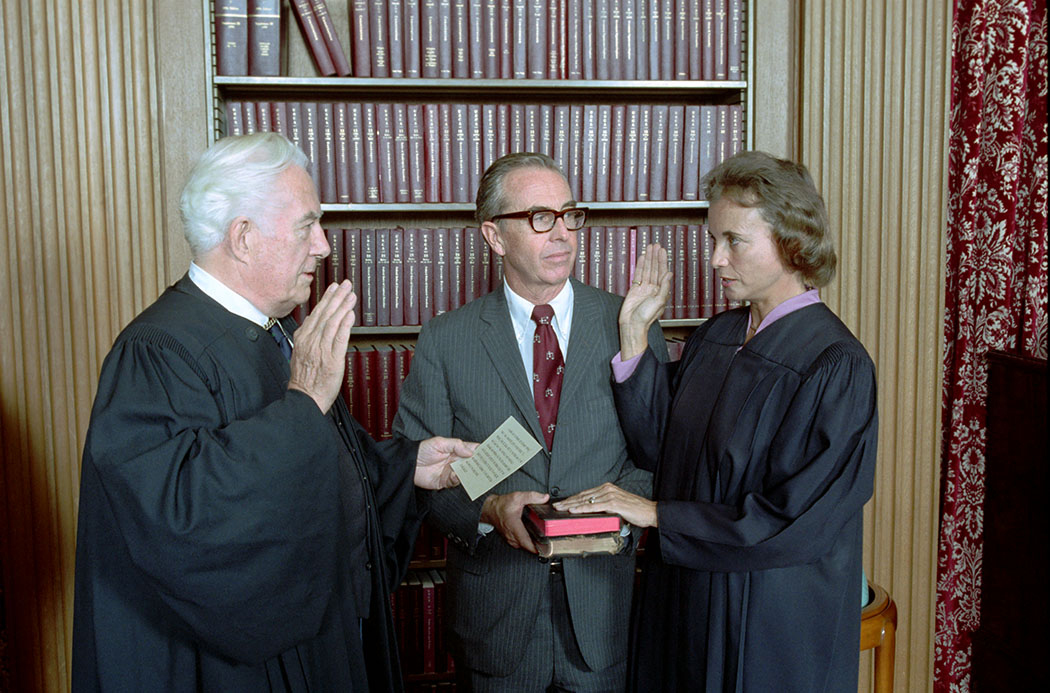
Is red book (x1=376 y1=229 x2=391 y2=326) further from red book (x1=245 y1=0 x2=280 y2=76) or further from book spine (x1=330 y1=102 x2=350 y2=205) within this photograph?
red book (x1=245 y1=0 x2=280 y2=76)

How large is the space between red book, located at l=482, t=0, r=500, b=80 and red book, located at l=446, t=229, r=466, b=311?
49 centimetres

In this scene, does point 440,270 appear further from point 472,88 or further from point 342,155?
point 472,88

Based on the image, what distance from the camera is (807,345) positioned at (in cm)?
179

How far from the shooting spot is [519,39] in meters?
2.78

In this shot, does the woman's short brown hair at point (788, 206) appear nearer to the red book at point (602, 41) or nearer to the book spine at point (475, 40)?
the red book at point (602, 41)

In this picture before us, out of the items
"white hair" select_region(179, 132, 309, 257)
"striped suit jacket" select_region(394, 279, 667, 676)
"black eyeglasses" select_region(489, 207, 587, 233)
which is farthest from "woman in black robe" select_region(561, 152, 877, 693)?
"white hair" select_region(179, 132, 309, 257)

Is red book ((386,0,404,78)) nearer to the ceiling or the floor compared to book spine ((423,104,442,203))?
nearer to the ceiling

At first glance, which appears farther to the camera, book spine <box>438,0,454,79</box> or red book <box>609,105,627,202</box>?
red book <box>609,105,627,202</box>

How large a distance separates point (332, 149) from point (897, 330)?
1.83 m

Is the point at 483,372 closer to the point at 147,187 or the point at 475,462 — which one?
the point at 475,462

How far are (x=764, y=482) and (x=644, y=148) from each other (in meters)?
1.40

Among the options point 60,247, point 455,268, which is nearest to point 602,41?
point 455,268

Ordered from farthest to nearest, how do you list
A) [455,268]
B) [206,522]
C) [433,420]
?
[455,268] < [433,420] < [206,522]

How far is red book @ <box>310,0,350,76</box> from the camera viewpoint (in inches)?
107
